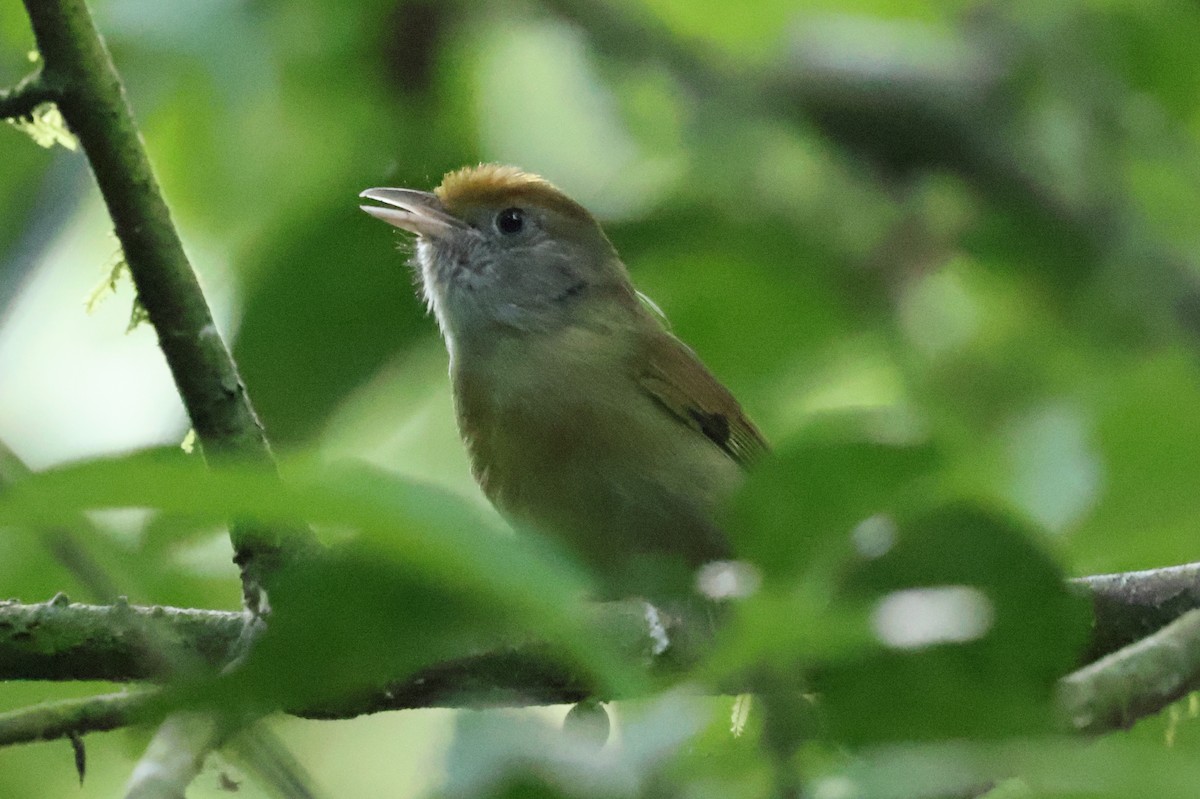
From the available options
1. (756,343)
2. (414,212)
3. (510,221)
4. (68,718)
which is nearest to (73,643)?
(68,718)

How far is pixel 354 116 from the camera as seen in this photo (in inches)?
173

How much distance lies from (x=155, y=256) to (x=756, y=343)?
1879mm

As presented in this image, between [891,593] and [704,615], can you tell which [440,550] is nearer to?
[891,593]

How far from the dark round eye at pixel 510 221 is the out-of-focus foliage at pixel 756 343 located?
22cm

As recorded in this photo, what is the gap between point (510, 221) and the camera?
189 inches

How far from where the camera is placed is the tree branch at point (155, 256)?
222 centimetres

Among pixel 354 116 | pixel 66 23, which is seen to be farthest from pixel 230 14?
pixel 66 23

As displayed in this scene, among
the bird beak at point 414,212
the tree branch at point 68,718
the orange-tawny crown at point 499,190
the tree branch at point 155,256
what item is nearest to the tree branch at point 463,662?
the tree branch at point 68,718

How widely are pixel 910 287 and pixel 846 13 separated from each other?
1.01 meters

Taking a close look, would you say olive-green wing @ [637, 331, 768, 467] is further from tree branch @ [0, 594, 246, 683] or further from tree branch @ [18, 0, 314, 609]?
tree branch @ [0, 594, 246, 683]

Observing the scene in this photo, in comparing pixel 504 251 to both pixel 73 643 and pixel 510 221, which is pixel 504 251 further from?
pixel 73 643

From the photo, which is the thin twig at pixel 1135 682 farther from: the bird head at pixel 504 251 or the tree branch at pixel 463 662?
the bird head at pixel 504 251

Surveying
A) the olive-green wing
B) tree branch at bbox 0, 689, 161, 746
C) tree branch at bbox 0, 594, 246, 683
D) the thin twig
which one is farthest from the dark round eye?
the thin twig

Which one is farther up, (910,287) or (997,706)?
(910,287)
